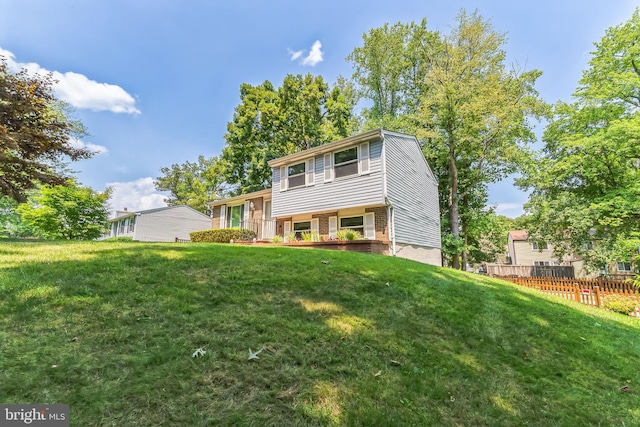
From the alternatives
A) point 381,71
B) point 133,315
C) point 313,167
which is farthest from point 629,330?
point 381,71

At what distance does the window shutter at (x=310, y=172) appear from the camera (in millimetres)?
15001

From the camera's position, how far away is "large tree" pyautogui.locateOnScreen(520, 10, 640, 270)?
15.0 metres

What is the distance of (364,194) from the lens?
1302 centimetres

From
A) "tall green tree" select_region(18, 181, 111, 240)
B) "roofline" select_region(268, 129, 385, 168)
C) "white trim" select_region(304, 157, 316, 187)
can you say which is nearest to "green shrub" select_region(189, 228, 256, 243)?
"roofline" select_region(268, 129, 385, 168)

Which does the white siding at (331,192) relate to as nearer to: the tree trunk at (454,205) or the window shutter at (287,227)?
the window shutter at (287,227)

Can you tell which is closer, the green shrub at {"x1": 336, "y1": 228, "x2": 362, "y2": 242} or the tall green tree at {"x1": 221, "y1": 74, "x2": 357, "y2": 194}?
the green shrub at {"x1": 336, "y1": 228, "x2": 362, "y2": 242}

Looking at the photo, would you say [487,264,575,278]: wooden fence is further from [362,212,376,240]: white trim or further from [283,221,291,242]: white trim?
[283,221,291,242]: white trim

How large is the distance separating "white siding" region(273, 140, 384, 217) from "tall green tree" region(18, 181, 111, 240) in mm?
9440

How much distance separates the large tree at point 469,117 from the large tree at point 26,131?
19.0 metres

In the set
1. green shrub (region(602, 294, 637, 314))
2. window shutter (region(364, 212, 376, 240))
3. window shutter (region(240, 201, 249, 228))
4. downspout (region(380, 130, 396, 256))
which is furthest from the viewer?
window shutter (region(240, 201, 249, 228))

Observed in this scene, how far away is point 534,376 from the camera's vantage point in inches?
127

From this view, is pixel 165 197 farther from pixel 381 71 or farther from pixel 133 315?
pixel 133 315

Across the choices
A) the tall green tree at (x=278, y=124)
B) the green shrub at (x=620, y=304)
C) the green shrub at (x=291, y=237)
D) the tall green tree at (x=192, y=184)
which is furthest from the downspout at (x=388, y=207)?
the tall green tree at (x=192, y=184)

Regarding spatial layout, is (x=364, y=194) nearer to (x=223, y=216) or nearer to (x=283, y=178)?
(x=283, y=178)
